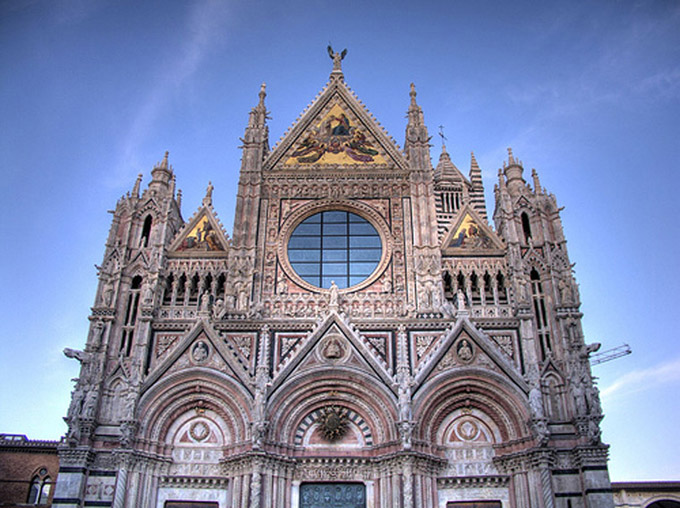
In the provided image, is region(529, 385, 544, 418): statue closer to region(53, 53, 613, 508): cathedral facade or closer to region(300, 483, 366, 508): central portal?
region(53, 53, 613, 508): cathedral facade

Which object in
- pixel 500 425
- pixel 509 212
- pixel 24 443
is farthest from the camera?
pixel 24 443

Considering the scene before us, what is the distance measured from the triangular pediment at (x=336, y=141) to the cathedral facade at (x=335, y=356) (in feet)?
1.51

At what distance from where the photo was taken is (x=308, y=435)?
59.8ft

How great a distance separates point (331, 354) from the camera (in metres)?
18.6

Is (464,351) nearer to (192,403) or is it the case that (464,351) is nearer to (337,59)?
(192,403)

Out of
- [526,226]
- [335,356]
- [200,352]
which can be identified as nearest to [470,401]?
[335,356]

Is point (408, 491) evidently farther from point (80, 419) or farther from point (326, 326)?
point (80, 419)

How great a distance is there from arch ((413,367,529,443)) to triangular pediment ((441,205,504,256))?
4.19 meters

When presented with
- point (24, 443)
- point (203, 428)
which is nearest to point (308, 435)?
point (203, 428)

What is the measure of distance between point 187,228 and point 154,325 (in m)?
3.79

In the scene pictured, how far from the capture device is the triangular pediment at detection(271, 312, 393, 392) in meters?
18.4

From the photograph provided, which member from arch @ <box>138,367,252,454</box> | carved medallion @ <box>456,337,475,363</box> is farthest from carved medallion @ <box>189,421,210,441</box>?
A: carved medallion @ <box>456,337,475,363</box>

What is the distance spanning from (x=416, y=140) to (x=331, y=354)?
8.96 m

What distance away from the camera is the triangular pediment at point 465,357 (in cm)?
1830
